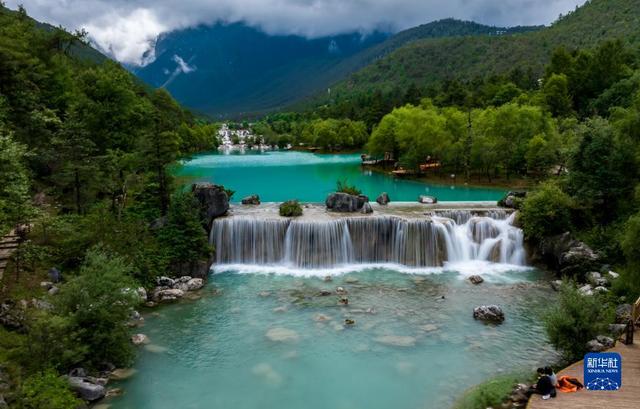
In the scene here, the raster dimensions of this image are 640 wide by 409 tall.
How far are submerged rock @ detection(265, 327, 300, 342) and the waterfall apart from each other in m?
8.21

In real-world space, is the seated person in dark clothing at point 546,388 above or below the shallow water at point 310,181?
below

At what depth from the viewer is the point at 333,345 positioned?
58.9ft

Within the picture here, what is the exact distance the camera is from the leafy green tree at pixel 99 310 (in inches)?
594

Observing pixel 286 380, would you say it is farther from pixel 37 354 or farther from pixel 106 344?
pixel 37 354

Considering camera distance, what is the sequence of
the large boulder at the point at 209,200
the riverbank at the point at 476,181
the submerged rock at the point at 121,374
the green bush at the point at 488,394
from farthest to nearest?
the riverbank at the point at 476,181, the large boulder at the point at 209,200, the submerged rock at the point at 121,374, the green bush at the point at 488,394

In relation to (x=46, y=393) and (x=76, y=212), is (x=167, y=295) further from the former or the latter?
(x=46, y=393)

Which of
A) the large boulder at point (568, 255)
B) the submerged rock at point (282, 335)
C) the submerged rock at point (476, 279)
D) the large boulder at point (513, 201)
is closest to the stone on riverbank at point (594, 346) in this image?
the large boulder at point (568, 255)

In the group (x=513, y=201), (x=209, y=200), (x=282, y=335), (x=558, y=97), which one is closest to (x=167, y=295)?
(x=282, y=335)

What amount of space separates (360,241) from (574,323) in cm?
1437

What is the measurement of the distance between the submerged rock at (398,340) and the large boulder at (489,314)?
3.30 metres

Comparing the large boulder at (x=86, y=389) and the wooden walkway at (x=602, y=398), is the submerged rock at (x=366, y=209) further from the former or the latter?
the large boulder at (x=86, y=389)

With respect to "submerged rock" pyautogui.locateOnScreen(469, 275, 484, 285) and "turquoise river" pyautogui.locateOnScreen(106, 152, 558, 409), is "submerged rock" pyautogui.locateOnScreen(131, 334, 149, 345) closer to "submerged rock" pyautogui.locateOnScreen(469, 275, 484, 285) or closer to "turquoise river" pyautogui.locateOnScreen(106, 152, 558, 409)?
"turquoise river" pyautogui.locateOnScreen(106, 152, 558, 409)

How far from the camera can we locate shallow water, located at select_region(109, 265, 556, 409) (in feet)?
49.2

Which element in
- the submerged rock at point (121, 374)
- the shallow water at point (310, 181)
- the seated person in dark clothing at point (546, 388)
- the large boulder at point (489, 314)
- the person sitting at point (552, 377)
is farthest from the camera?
the shallow water at point (310, 181)
